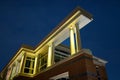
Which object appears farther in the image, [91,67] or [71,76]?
[71,76]

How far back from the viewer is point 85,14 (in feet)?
35.1

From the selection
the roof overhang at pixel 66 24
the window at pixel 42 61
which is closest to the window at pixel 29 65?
the window at pixel 42 61

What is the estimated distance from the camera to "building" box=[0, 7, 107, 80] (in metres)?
8.49

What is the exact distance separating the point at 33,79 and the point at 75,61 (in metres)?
8.80

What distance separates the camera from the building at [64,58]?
849 cm

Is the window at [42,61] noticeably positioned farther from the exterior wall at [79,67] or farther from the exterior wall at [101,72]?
the exterior wall at [101,72]

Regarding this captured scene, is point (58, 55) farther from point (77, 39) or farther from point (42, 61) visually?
point (77, 39)

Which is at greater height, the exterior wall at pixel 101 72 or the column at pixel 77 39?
the column at pixel 77 39

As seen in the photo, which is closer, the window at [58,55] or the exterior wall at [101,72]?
the window at [58,55]

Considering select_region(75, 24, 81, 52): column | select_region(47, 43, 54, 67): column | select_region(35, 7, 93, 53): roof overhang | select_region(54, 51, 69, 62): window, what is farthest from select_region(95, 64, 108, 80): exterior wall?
select_region(75, 24, 81, 52): column

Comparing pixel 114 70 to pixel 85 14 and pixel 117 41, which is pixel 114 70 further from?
pixel 85 14

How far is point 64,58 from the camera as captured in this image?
12.2 m

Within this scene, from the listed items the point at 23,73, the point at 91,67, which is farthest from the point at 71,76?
the point at 23,73

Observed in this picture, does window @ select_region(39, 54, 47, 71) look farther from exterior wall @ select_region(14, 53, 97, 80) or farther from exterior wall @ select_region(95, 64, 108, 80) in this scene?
exterior wall @ select_region(95, 64, 108, 80)
